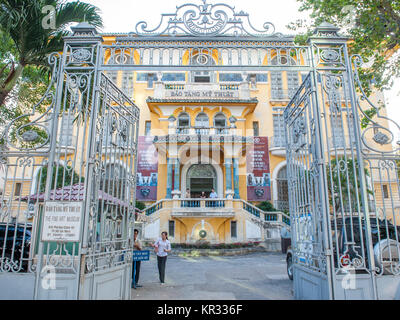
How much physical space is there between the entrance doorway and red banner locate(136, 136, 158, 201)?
8.59ft

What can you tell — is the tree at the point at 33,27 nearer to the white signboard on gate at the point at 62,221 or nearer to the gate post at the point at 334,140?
the white signboard on gate at the point at 62,221

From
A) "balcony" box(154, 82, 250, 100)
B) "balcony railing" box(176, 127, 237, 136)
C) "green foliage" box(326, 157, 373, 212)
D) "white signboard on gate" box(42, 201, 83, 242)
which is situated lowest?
"white signboard on gate" box(42, 201, 83, 242)

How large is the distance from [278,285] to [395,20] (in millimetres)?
7859

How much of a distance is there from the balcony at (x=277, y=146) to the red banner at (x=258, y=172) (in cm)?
65

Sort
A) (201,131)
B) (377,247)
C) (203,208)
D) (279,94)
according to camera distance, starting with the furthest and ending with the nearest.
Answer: (279,94)
(201,131)
(203,208)
(377,247)

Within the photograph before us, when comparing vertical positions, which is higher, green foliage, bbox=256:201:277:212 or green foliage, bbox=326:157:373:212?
green foliage, bbox=256:201:277:212

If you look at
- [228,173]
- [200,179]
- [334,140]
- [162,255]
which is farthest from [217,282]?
[200,179]

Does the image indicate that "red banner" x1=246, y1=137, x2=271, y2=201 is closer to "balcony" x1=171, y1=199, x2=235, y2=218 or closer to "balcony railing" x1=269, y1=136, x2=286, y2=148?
"balcony railing" x1=269, y1=136, x2=286, y2=148

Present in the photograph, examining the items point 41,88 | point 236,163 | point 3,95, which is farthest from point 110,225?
point 236,163

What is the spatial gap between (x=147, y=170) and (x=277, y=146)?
379 inches

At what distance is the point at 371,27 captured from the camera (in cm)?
820

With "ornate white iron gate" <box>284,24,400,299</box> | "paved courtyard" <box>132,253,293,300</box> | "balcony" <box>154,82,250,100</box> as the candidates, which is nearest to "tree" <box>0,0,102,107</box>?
"ornate white iron gate" <box>284,24,400,299</box>

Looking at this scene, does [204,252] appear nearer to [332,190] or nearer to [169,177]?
[169,177]

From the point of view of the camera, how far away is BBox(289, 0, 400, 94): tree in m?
7.94
